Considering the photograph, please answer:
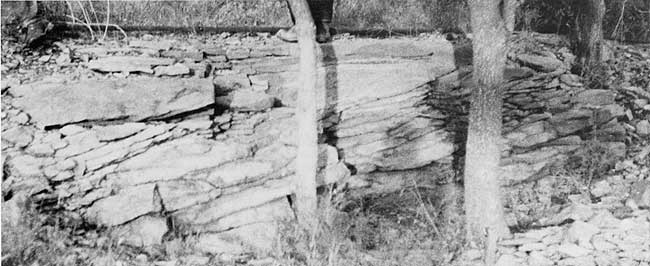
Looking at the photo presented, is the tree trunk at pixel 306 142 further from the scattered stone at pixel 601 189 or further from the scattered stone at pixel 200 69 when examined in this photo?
the scattered stone at pixel 601 189

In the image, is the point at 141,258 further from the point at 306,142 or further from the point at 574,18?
the point at 574,18

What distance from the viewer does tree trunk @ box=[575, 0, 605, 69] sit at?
788 cm

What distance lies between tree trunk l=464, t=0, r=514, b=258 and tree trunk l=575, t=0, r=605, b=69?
10.1ft

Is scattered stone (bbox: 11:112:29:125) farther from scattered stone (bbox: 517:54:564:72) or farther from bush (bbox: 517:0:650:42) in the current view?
bush (bbox: 517:0:650:42)

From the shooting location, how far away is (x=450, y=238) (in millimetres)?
6094

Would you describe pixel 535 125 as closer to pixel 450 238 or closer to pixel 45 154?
pixel 450 238

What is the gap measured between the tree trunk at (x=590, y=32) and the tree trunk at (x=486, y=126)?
121 inches

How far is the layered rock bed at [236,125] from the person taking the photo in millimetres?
5535

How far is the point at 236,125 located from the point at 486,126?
2.82 metres

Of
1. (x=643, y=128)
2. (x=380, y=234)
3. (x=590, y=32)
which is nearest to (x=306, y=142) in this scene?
(x=380, y=234)

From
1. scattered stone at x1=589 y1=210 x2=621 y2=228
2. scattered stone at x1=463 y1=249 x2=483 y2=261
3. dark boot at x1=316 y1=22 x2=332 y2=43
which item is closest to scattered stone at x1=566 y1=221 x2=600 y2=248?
scattered stone at x1=589 y1=210 x2=621 y2=228

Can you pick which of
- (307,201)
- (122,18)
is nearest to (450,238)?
(307,201)

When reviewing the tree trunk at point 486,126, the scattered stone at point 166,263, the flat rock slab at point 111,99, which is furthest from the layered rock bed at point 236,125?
the tree trunk at point 486,126

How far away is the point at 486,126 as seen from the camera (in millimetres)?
5762
